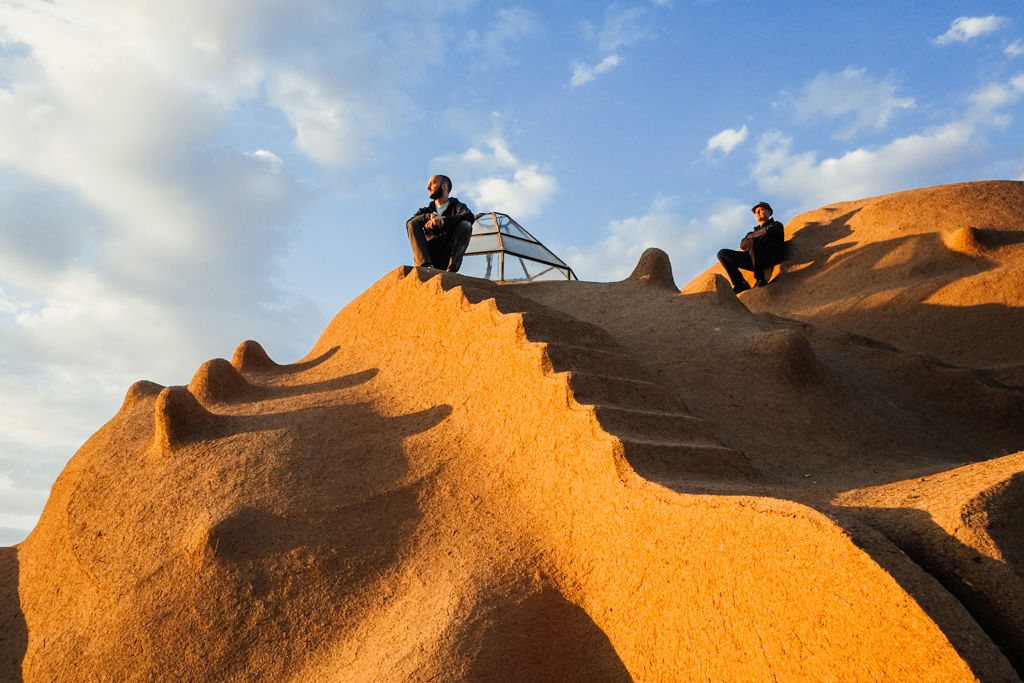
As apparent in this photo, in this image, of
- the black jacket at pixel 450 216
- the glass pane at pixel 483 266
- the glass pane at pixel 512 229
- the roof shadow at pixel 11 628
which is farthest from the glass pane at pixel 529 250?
the roof shadow at pixel 11 628

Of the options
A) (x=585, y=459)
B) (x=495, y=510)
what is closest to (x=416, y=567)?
(x=495, y=510)

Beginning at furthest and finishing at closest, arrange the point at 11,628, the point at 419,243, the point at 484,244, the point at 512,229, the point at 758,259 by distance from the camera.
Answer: the point at 512,229 < the point at 758,259 < the point at 484,244 < the point at 419,243 < the point at 11,628

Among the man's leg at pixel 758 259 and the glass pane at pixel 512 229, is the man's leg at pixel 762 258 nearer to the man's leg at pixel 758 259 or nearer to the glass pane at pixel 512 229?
the man's leg at pixel 758 259

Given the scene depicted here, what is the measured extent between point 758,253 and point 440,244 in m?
5.45

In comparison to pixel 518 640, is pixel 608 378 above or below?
above

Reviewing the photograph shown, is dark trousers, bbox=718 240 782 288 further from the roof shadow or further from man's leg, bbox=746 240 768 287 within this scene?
the roof shadow

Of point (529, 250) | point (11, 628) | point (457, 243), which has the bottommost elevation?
point (11, 628)

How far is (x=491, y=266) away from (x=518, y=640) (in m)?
7.34

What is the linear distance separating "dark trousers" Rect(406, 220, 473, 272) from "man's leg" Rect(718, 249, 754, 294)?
15.7 feet

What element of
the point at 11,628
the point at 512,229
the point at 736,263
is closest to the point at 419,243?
the point at 512,229

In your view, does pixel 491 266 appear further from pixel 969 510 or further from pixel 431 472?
pixel 969 510

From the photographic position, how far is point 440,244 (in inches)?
332

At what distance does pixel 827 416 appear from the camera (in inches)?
243

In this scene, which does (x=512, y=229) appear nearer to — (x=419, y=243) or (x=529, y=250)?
(x=529, y=250)
